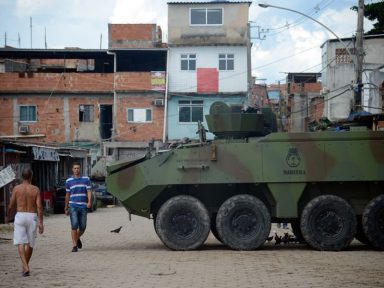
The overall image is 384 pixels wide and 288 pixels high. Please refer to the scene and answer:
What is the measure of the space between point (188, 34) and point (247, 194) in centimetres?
3036

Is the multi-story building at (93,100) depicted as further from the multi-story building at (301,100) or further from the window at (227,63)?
the multi-story building at (301,100)

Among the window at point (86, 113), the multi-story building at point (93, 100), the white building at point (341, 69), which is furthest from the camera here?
the window at point (86, 113)

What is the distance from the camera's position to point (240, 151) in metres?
14.9

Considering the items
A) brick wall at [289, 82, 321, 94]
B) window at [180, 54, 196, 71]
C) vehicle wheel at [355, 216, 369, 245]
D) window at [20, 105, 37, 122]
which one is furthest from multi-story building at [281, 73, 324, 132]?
vehicle wheel at [355, 216, 369, 245]

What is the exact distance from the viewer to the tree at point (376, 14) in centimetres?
4103

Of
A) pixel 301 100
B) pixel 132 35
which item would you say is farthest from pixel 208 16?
pixel 301 100

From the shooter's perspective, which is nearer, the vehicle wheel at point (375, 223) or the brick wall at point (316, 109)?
the vehicle wheel at point (375, 223)

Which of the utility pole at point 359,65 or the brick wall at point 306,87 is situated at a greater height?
the brick wall at point 306,87

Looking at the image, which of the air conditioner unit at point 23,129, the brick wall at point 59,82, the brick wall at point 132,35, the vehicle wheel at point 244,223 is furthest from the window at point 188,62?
the vehicle wheel at point 244,223

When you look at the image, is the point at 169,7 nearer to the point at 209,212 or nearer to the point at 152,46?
the point at 152,46

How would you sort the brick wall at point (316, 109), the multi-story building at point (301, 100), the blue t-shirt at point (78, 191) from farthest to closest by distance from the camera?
the multi-story building at point (301, 100), the brick wall at point (316, 109), the blue t-shirt at point (78, 191)

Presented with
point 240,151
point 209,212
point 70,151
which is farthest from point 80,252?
point 70,151

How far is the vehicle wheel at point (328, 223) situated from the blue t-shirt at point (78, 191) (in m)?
4.39

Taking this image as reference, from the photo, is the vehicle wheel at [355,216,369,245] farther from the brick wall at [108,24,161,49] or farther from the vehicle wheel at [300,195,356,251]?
the brick wall at [108,24,161,49]
